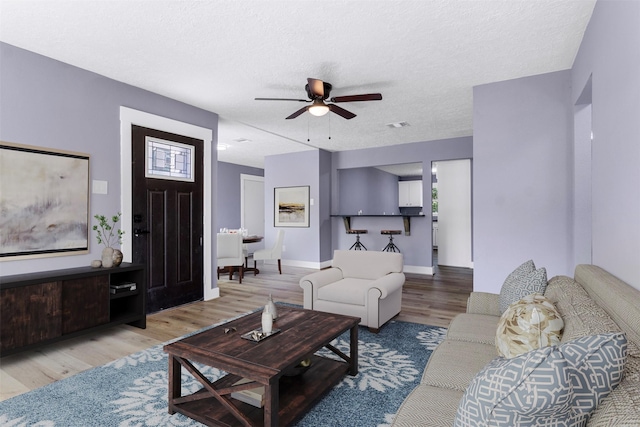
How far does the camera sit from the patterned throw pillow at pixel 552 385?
792 mm

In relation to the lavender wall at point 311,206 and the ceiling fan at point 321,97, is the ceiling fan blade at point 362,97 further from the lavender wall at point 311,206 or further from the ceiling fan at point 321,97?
the lavender wall at point 311,206

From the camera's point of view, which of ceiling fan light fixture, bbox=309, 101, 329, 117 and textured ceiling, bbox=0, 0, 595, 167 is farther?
ceiling fan light fixture, bbox=309, 101, 329, 117

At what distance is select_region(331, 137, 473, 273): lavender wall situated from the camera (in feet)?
21.8

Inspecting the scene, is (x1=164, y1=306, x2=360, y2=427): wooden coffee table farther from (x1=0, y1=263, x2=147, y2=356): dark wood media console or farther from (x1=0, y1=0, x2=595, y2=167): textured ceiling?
(x1=0, y1=0, x2=595, y2=167): textured ceiling

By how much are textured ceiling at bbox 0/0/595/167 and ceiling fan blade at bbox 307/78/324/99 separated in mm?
190

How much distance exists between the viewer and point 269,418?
5.39 feet

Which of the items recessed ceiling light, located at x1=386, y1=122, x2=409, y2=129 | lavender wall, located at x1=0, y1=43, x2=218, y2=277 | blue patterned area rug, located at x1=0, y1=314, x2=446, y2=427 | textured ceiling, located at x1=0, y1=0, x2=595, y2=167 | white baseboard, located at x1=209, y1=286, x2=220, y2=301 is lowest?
blue patterned area rug, located at x1=0, y1=314, x2=446, y2=427

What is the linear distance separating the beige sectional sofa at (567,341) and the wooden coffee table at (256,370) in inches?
25.4

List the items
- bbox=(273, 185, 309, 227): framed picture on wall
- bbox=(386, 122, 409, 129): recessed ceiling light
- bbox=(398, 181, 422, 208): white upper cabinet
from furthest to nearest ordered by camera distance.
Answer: bbox=(398, 181, 422, 208): white upper cabinet < bbox=(273, 185, 309, 227): framed picture on wall < bbox=(386, 122, 409, 129): recessed ceiling light

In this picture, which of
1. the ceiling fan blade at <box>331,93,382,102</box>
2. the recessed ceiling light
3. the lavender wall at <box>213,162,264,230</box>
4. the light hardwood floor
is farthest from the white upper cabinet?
the ceiling fan blade at <box>331,93,382,102</box>

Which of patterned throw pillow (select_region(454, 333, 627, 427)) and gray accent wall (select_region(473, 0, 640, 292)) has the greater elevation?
gray accent wall (select_region(473, 0, 640, 292))

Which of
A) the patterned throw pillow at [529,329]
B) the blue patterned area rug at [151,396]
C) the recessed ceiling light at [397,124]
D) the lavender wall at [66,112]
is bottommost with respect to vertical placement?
the blue patterned area rug at [151,396]

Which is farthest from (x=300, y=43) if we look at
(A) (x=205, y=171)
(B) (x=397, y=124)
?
(B) (x=397, y=124)

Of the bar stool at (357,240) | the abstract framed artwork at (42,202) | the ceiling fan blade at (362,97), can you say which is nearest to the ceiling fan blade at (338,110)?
the ceiling fan blade at (362,97)
